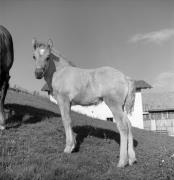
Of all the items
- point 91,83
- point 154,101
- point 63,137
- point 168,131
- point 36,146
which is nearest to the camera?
point 91,83

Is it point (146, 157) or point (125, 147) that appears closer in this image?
point (125, 147)

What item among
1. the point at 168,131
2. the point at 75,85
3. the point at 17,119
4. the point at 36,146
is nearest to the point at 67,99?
the point at 75,85

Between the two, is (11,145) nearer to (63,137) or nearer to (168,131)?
(63,137)

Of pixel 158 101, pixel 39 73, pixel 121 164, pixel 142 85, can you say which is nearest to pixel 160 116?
pixel 158 101

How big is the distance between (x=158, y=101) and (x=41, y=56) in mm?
52045

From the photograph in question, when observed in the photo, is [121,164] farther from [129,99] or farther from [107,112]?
[107,112]

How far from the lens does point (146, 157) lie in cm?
1074

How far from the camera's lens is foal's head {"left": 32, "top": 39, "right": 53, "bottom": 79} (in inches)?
361

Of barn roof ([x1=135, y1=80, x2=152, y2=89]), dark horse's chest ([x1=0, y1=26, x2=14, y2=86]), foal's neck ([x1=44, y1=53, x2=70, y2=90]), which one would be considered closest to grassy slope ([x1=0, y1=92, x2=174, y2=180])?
dark horse's chest ([x1=0, y1=26, x2=14, y2=86])

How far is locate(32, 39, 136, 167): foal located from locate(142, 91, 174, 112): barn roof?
4789 cm

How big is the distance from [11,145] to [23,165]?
1869 millimetres

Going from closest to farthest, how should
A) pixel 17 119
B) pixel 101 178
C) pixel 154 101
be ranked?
pixel 101 178 → pixel 17 119 → pixel 154 101

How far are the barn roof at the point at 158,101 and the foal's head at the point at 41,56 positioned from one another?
158ft

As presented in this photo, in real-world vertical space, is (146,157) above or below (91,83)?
below
